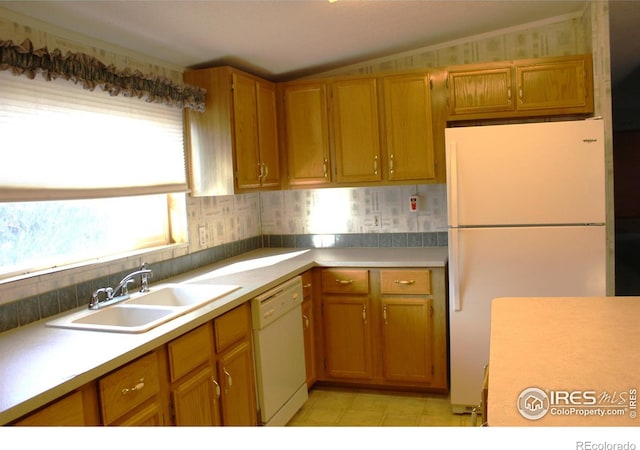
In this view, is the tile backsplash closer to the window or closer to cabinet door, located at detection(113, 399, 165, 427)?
the window

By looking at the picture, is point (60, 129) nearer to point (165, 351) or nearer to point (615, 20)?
point (165, 351)

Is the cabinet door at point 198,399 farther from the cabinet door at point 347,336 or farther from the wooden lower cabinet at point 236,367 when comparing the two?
the cabinet door at point 347,336

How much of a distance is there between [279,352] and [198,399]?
30.9 inches

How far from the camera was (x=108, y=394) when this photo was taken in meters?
1.72

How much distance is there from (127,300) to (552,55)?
10.2 ft

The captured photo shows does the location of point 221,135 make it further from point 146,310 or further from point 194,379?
point 194,379

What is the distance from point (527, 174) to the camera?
9.61 feet

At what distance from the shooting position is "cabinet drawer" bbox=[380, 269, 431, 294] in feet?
10.8

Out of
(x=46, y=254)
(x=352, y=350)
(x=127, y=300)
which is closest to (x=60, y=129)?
(x=46, y=254)

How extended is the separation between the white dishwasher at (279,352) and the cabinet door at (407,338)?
1.85 ft
